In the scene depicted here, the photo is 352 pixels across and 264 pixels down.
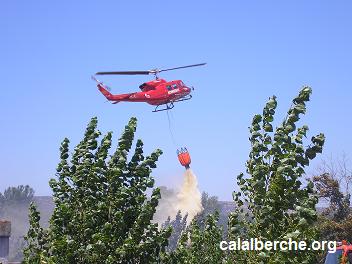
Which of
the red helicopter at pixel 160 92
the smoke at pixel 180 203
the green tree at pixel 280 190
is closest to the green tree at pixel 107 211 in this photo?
the green tree at pixel 280 190

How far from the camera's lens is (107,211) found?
1177 centimetres

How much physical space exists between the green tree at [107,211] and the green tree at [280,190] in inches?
86.6

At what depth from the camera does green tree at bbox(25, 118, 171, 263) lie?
1134 centimetres

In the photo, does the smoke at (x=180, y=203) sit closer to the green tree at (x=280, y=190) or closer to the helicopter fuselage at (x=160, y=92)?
the helicopter fuselage at (x=160, y=92)

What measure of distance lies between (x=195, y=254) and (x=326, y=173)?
3526cm

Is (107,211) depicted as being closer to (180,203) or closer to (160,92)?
(160,92)

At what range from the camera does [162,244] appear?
11.9m

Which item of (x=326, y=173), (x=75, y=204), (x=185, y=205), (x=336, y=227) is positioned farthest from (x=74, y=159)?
(x=185, y=205)

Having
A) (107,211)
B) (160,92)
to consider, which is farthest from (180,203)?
(107,211)

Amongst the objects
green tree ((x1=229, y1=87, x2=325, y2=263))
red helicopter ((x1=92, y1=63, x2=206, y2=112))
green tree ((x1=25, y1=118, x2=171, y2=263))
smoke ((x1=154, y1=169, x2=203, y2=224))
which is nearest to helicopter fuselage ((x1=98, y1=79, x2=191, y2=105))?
red helicopter ((x1=92, y1=63, x2=206, y2=112))

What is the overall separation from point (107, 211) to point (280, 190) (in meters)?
3.64

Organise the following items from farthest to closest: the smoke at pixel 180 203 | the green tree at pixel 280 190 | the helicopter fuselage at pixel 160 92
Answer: the smoke at pixel 180 203 < the helicopter fuselage at pixel 160 92 < the green tree at pixel 280 190

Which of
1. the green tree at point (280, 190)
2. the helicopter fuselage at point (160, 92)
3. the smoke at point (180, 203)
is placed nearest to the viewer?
the green tree at point (280, 190)

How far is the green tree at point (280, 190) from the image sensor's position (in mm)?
9211
